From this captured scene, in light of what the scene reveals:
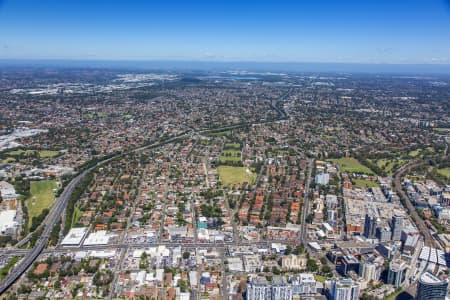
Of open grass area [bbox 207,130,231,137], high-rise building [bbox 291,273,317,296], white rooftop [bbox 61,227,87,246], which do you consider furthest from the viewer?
open grass area [bbox 207,130,231,137]

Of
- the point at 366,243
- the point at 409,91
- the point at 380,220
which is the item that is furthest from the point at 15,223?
the point at 409,91

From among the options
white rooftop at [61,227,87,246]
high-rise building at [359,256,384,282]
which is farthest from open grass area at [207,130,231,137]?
high-rise building at [359,256,384,282]

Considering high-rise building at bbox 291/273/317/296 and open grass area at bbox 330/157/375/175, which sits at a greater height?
open grass area at bbox 330/157/375/175

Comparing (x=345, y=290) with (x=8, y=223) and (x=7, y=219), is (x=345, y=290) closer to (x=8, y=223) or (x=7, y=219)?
(x=8, y=223)

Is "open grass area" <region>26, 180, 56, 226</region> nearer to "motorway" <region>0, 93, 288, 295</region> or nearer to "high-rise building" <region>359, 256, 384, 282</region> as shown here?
"motorway" <region>0, 93, 288, 295</region>

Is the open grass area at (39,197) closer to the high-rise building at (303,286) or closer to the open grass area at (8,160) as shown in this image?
the open grass area at (8,160)

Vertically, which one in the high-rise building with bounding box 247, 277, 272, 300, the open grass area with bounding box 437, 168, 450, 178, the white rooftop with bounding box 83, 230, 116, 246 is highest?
the open grass area with bounding box 437, 168, 450, 178

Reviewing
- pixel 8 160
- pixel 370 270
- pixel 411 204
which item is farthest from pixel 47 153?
pixel 411 204
